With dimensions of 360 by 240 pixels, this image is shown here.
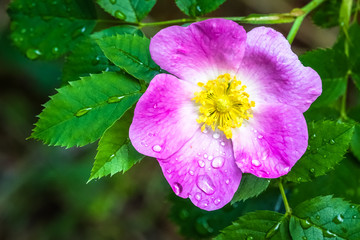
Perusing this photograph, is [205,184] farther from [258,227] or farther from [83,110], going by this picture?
[83,110]

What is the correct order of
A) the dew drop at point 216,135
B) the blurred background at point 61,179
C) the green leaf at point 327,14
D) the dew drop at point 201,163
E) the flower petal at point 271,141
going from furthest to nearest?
the blurred background at point 61,179
the green leaf at point 327,14
the dew drop at point 216,135
the dew drop at point 201,163
the flower petal at point 271,141

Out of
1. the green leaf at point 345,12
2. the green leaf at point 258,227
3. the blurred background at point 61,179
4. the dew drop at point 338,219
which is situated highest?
the green leaf at point 345,12

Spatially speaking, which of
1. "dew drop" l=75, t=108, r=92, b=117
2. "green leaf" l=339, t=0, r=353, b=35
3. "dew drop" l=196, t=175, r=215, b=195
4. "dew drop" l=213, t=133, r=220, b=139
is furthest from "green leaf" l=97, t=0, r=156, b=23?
"green leaf" l=339, t=0, r=353, b=35

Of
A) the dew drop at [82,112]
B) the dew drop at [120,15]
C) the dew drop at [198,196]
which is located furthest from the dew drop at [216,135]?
the dew drop at [120,15]

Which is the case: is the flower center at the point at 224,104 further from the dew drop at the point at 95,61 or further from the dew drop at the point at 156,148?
the dew drop at the point at 95,61

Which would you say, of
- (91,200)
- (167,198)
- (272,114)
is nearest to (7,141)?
(91,200)

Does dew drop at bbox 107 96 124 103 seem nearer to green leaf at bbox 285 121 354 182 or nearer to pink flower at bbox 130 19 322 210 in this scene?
pink flower at bbox 130 19 322 210
